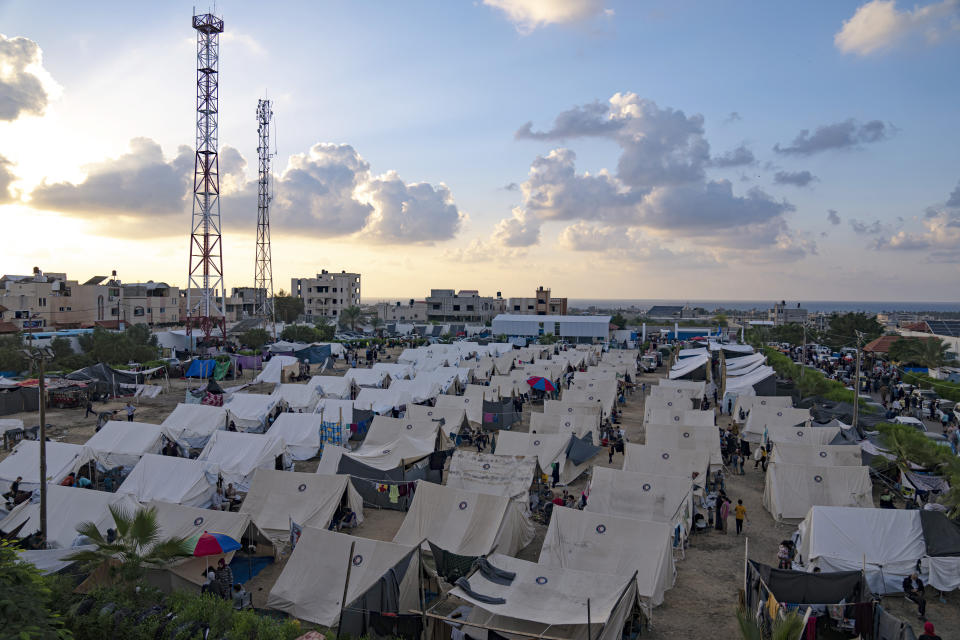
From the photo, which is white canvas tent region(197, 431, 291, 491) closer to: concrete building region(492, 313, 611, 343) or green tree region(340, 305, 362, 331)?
concrete building region(492, 313, 611, 343)

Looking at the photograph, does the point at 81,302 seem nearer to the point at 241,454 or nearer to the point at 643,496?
the point at 241,454

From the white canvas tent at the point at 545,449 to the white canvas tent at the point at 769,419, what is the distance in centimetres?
888

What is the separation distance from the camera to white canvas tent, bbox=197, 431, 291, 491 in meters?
17.3

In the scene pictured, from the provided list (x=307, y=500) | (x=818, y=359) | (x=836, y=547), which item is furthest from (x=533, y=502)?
(x=818, y=359)

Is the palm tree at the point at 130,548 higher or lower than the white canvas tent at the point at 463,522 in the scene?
higher

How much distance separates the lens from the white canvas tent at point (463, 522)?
13.0m

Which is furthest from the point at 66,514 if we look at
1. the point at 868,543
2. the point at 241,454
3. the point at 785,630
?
the point at 868,543

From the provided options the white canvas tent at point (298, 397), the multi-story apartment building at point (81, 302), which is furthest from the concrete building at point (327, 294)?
the white canvas tent at point (298, 397)

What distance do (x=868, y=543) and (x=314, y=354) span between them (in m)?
39.1

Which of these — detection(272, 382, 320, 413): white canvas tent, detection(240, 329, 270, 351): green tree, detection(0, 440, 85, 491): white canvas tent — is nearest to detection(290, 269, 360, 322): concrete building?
detection(240, 329, 270, 351): green tree

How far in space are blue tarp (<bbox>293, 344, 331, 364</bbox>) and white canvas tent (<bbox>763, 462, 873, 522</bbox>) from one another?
115 feet

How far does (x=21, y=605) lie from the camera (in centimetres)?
677

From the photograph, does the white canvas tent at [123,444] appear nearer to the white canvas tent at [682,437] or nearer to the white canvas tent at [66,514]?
the white canvas tent at [66,514]

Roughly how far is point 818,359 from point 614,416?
114 ft
